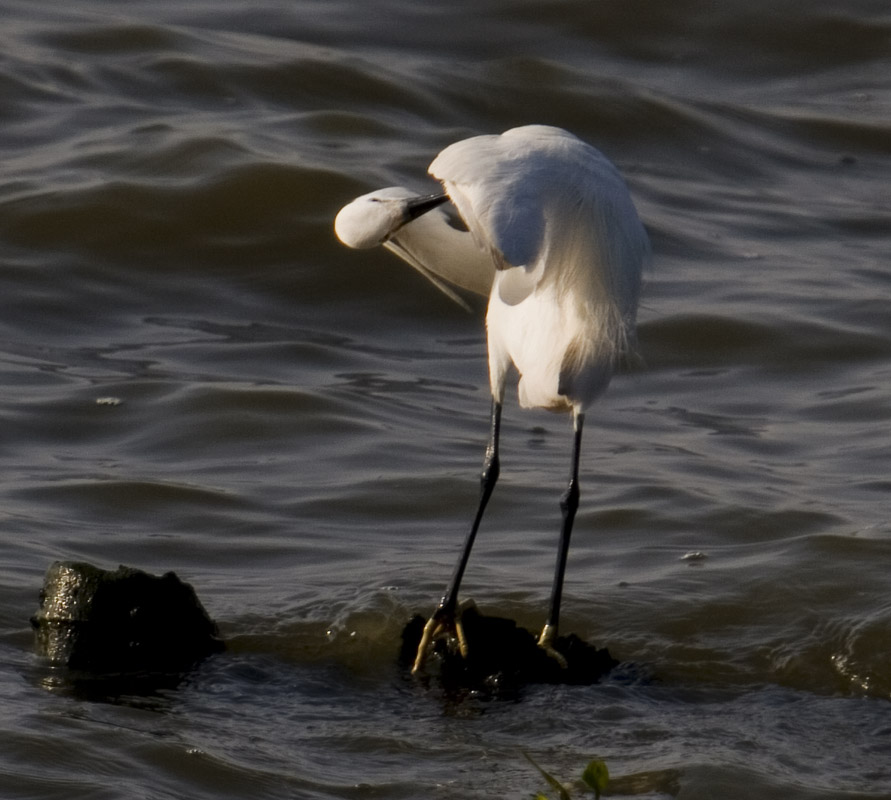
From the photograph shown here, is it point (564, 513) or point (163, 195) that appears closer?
point (564, 513)

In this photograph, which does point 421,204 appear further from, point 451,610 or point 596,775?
point 596,775

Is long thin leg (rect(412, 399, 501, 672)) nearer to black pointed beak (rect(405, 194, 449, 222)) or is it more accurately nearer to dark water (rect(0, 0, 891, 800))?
dark water (rect(0, 0, 891, 800))

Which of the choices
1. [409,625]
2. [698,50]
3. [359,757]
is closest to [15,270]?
[409,625]

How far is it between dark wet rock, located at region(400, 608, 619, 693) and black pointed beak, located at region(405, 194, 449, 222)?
38.0 inches

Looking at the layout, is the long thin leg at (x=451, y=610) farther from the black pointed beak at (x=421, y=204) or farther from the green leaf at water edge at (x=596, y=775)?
the green leaf at water edge at (x=596, y=775)

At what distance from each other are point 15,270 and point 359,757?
489 cm

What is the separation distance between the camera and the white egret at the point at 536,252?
3.06 metres

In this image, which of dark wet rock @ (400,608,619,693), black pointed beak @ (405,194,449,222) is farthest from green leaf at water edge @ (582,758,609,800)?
dark wet rock @ (400,608,619,693)

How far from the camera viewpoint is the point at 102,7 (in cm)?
1124

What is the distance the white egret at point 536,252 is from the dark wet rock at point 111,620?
588mm

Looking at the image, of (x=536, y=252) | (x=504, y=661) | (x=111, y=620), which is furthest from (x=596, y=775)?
(x=111, y=620)

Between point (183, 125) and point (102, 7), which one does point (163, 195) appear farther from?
point (102, 7)

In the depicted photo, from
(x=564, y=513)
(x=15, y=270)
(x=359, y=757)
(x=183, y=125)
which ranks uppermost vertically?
(x=183, y=125)

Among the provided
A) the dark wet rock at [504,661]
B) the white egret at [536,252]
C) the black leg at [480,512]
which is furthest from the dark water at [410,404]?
the white egret at [536,252]
